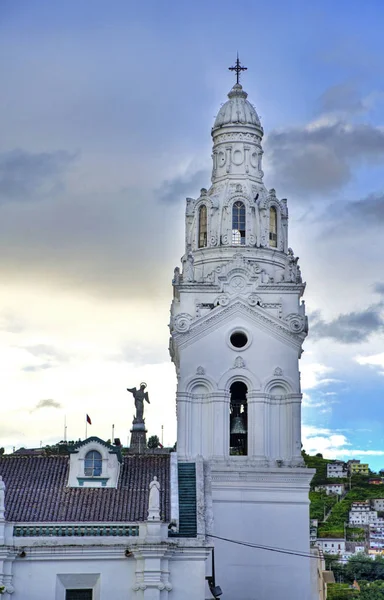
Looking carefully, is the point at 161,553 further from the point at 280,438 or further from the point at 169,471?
the point at 280,438

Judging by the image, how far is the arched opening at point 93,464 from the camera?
48344mm

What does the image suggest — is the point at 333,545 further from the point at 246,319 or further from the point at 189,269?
the point at 246,319

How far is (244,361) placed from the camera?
58719 mm

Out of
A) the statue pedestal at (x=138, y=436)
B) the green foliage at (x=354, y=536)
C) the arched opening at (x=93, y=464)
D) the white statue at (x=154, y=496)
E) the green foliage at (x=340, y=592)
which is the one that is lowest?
the green foliage at (x=340, y=592)

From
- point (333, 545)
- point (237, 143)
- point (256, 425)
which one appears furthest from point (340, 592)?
point (237, 143)

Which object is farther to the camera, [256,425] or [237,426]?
[237,426]

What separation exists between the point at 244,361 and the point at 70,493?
46.8 ft

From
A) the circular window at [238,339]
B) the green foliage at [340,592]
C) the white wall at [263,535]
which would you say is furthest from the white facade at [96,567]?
the green foliage at [340,592]

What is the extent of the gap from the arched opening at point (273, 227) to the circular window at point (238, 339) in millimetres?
5384

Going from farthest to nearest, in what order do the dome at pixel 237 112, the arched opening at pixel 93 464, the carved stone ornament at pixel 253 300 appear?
the dome at pixel 237 112
the carved stone ornament at pixel 253 300
the arched opening at pixel 93 464

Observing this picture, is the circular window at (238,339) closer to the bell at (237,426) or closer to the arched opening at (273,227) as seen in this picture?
the bell at (237,426)

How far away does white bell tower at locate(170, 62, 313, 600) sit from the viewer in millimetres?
56125

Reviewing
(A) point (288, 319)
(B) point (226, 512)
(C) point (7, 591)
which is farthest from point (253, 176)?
(C) point (7, 591)

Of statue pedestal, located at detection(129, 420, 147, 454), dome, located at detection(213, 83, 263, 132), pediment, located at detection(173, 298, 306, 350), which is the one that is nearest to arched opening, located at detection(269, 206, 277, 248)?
pediment, located at detection(173, 298, 306, 350)
